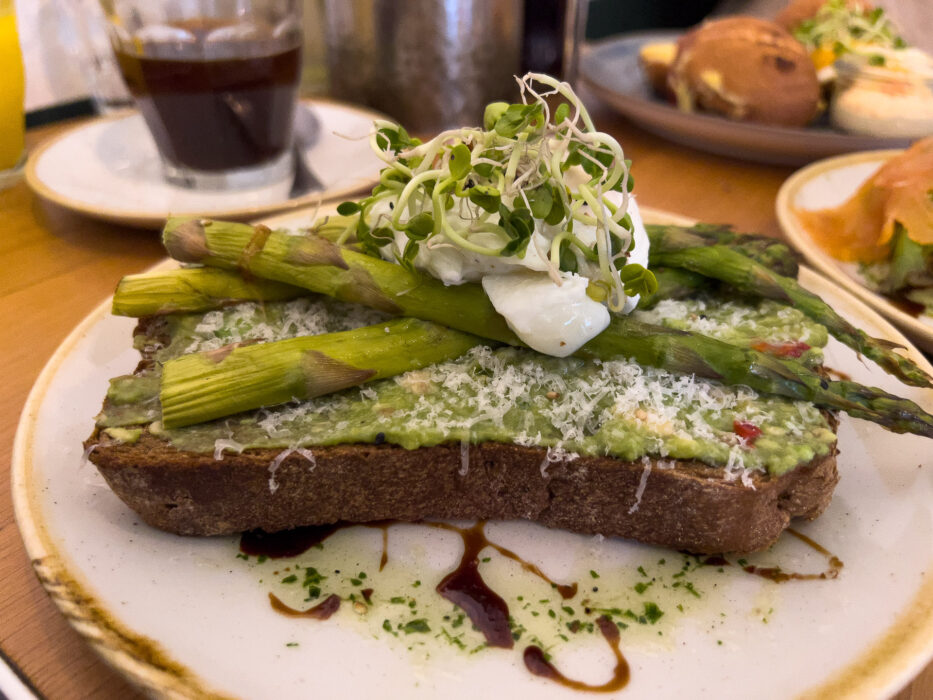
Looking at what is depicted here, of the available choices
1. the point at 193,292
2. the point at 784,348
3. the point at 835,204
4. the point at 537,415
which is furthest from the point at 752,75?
the point at 193,292

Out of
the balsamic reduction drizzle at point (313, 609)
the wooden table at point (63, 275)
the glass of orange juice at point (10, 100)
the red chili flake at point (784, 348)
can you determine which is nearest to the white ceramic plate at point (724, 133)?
the wooden table at point (63, 275)

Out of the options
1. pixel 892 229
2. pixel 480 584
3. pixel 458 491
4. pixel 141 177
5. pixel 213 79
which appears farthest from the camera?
pixel 141 177

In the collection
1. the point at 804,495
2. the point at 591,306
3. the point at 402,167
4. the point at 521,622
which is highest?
the point at 402,167

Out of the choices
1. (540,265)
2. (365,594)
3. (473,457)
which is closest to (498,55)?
(540,265)

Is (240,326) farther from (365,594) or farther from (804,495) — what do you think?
(804,495)

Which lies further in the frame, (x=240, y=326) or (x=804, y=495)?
(x=240, y=326)

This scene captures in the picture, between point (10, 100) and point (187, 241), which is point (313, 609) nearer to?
point (187, 241)
